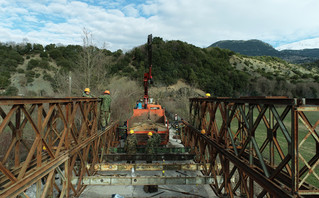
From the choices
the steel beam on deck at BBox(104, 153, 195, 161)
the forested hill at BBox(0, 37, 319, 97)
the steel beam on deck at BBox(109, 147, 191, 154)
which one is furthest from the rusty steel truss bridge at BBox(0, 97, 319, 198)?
the forested hill at BBox(0, 37, 319, 97)

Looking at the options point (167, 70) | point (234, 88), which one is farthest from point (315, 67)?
point (167, 70)

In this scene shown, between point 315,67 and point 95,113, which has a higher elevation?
point 315,67

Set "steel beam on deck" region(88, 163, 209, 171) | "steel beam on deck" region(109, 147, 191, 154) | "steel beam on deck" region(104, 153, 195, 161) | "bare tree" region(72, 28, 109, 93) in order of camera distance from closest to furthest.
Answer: "steel beam on deck" region(88, 163, 209, 171) → "steel beam on deck" region(104, 153, 195, 161) → "steel beam on deck" region(109, 147, 191, 154) → "bare tree" region(72, 28, 109, 93)

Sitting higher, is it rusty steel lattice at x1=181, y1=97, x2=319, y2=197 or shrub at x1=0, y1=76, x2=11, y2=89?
shrub at x1=0, y1=76, x2=11, y2=89

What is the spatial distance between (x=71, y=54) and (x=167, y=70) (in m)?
30.8

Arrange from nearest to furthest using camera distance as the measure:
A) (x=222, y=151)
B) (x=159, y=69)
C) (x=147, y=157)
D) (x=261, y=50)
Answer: (x=222, y=151)
(x=147, y=157)
(x=159, y=69)
(x=261, y=50)

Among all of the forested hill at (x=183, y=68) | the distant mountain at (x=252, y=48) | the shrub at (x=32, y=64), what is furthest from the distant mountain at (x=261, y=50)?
the shrub at (x=32, y=64)

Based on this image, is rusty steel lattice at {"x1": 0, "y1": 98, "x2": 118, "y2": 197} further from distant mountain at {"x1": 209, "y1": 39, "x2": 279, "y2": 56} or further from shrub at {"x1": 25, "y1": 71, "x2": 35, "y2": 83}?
distant mountain at {"x1": 209, "y1": 39, "x2": 279, "y2": 56}

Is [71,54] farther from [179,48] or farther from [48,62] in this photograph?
[179,48]

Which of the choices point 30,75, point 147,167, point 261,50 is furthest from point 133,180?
point 261,50

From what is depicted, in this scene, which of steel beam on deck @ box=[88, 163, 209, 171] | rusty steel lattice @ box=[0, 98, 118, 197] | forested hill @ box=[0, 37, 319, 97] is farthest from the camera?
forested hill @ box=[0, 37, 319, 97]

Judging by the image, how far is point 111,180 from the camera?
17.1 feet

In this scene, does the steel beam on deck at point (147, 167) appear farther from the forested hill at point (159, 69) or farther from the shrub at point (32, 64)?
the shrub at point (32, 64)

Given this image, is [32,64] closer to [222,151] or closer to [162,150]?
[162,150]
